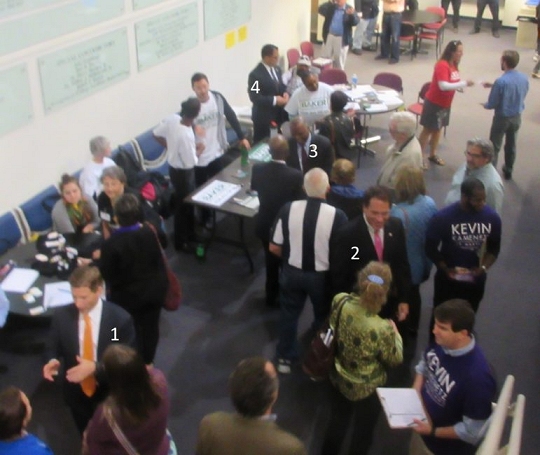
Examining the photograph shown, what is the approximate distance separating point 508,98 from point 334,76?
2404 mm

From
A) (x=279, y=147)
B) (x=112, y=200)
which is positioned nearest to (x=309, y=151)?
(x=279, y=147)

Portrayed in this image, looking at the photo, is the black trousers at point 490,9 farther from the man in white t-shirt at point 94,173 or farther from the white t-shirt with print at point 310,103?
the man in white t-shirt at point 94,173

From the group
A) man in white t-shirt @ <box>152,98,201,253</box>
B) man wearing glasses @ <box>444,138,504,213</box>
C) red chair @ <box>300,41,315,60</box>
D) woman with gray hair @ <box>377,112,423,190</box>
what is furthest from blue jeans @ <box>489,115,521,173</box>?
red chair @ <box>300,41,315,60</box>

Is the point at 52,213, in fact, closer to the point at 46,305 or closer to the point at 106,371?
the point at 46,305

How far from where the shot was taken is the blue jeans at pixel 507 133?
6.70 meters

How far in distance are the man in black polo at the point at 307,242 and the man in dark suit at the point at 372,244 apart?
87 mm

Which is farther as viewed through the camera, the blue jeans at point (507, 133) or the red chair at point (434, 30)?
the red chair at point (434, 30)

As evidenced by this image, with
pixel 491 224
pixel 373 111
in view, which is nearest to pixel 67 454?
pixel 491 224

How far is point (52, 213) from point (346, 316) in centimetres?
277

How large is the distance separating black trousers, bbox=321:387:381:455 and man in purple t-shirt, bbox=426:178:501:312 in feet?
A: 3.79

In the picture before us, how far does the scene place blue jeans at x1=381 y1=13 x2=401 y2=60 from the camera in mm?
10836


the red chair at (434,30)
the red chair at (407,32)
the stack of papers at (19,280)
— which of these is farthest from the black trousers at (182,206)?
the red chair at (434,30)

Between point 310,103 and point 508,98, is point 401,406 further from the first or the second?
point 508,98

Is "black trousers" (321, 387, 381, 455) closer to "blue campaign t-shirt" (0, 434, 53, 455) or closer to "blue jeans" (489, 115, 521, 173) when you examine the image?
"blue campaign t-shirt" (0, 434, 53, 455)
